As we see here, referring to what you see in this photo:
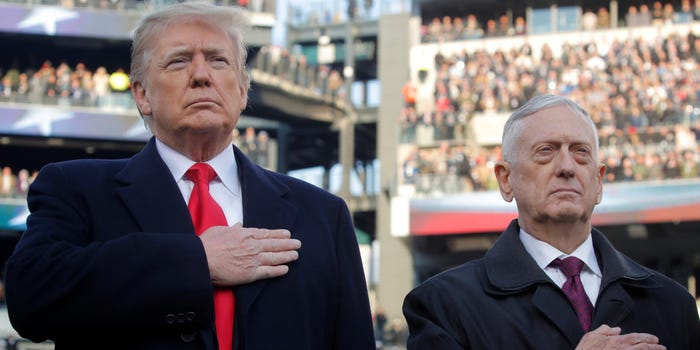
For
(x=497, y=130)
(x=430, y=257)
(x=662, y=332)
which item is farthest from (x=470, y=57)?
(x=662, y=332)

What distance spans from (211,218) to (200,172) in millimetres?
166

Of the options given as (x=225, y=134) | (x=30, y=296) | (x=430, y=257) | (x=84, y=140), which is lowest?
(x=430, y=257)

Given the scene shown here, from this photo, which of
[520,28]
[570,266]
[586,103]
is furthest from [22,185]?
[570,266]

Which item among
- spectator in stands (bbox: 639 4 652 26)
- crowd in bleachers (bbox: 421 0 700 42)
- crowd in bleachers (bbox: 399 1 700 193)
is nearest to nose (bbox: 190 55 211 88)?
crowd in bleachers (bbox: 399 1 700 193)

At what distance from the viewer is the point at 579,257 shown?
155 inches

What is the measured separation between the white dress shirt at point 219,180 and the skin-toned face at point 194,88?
3cm

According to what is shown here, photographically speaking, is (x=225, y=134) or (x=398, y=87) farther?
(x=398, y=87)

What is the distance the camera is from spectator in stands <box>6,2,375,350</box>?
329 cm

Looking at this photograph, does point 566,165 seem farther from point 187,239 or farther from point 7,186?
point 7,186

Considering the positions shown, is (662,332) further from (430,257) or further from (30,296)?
(430,257)

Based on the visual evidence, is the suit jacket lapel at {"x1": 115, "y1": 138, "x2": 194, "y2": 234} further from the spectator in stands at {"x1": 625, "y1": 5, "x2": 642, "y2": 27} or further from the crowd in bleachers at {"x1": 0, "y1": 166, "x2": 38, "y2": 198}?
the spectator in stands at {"x1": 625, "y1": 5, "x2": 642, "y2": 27}

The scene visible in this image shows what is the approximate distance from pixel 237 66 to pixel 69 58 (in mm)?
30661

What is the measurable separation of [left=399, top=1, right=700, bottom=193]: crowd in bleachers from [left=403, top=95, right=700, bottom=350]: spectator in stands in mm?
19794

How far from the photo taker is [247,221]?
11.8 ft
